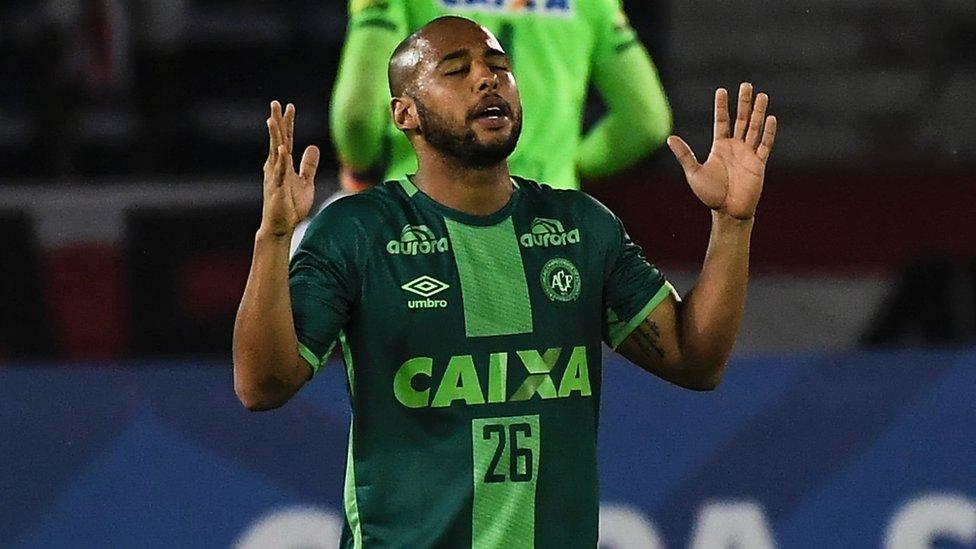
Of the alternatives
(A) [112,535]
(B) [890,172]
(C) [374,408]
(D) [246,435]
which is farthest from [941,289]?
(C) [374,408]

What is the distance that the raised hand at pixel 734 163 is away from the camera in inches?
121

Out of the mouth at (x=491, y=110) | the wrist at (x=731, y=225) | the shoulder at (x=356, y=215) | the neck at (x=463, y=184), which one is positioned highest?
the mouth at (x=491, y=110)

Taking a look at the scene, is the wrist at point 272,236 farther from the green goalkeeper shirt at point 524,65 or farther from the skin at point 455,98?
the green goalkeeper shirt at point 524,65

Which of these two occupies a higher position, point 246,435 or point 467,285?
point 467,285

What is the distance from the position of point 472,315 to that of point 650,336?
1.08ft

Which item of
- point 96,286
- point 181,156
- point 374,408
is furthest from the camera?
point 181,156

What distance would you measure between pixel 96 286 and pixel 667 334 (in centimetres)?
274

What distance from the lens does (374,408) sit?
300 centimetres

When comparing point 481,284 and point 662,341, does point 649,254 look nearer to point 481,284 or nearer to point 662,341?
point 662,341

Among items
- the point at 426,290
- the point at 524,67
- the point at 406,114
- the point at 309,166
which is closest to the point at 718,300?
the point at 426,290

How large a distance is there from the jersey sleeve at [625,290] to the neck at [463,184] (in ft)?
0.74

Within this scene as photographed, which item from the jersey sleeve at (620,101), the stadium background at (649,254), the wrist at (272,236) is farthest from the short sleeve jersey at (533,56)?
the wrist at (272,236)

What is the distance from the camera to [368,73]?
13.7 feet

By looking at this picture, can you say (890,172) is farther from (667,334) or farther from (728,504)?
(667,334)
